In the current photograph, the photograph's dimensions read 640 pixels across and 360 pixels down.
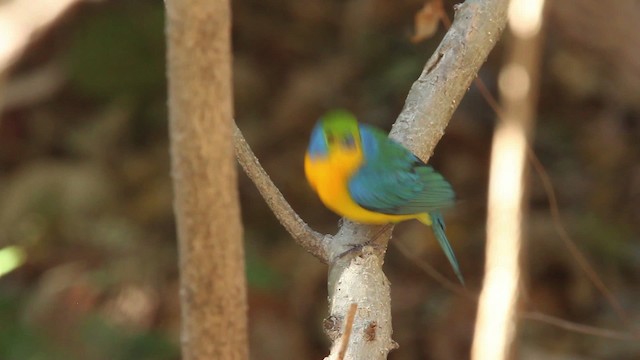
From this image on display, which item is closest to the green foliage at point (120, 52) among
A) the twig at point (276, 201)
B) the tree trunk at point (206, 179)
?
the twig at point (276, 201)

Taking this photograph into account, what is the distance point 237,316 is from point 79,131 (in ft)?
16.4

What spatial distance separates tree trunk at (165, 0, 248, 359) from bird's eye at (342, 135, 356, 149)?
1.79 metres

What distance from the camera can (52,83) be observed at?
593 centimetres

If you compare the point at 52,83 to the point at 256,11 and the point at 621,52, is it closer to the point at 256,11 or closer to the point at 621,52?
the point at 256,11

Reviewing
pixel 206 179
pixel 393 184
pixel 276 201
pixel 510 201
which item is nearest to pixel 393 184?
pixel 393 184

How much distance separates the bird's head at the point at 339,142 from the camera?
2844 millimetres

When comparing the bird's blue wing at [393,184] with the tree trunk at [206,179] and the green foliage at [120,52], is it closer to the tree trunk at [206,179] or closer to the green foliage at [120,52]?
the tree trunk at [206,179]

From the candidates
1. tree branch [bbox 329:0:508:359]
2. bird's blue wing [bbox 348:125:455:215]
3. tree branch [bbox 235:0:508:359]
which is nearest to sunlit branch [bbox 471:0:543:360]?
tree branch [bbox 235:0:508:359]

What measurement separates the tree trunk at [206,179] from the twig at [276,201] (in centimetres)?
117

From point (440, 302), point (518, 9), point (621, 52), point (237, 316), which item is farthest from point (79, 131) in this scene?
point (237, 316)

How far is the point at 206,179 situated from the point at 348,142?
187 centimetres

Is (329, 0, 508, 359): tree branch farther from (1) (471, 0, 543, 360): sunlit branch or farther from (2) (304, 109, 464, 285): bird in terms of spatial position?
(1) (471, 0, 543, 360): sunlit branch

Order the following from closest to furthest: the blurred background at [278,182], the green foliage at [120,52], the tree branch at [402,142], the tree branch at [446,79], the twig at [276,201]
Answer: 1. the tree branch at [402,142]
2. the twig at [276,201]
3. the tree branch at [446,79]
4. the blurred background at [278,182]
5. the green foliage at [120,52]

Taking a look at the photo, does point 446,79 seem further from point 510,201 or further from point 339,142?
point 510,201
